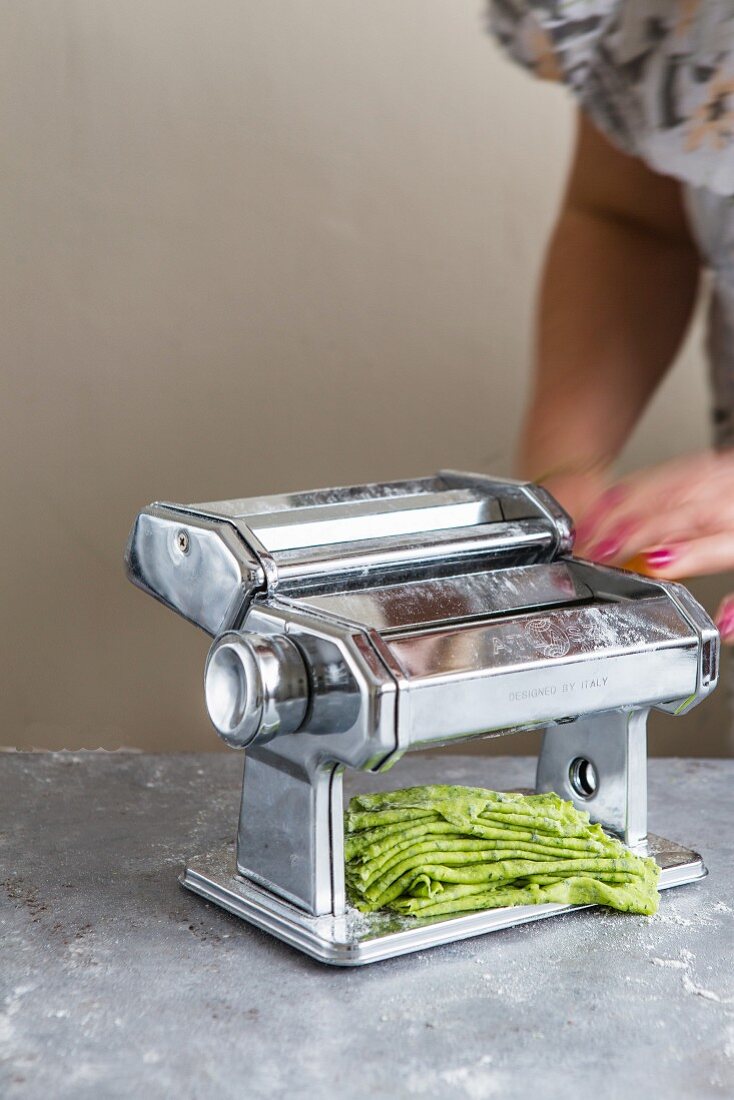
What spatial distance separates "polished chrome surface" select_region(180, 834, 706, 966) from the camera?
2.38 feet

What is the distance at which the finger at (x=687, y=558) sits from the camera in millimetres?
891

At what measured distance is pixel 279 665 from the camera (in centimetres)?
69

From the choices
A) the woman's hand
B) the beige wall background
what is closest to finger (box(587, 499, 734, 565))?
the woman's hand

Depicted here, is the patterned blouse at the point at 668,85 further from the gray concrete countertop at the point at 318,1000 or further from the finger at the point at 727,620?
the gray concrete countertop at the point at 318,1000

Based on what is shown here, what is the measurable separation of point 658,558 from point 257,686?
330 mm

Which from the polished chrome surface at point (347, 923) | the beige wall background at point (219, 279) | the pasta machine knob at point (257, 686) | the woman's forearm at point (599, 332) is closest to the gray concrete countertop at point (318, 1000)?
the polished chrome surface at point (347, 923)

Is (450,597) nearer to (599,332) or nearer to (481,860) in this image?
(481,860)

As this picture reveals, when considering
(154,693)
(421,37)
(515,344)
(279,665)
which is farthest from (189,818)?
(421,37)

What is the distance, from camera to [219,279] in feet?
5.99

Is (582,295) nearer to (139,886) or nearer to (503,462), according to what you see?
(503,462)

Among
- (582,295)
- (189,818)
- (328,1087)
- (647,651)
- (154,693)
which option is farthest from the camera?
(154,693)

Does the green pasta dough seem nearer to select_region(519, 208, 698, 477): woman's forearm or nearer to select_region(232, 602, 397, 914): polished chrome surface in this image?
select_region(232, 602, 397, 914): polished chrome surface

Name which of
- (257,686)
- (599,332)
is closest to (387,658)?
(257,686)

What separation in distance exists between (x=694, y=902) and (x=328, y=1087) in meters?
0.30
